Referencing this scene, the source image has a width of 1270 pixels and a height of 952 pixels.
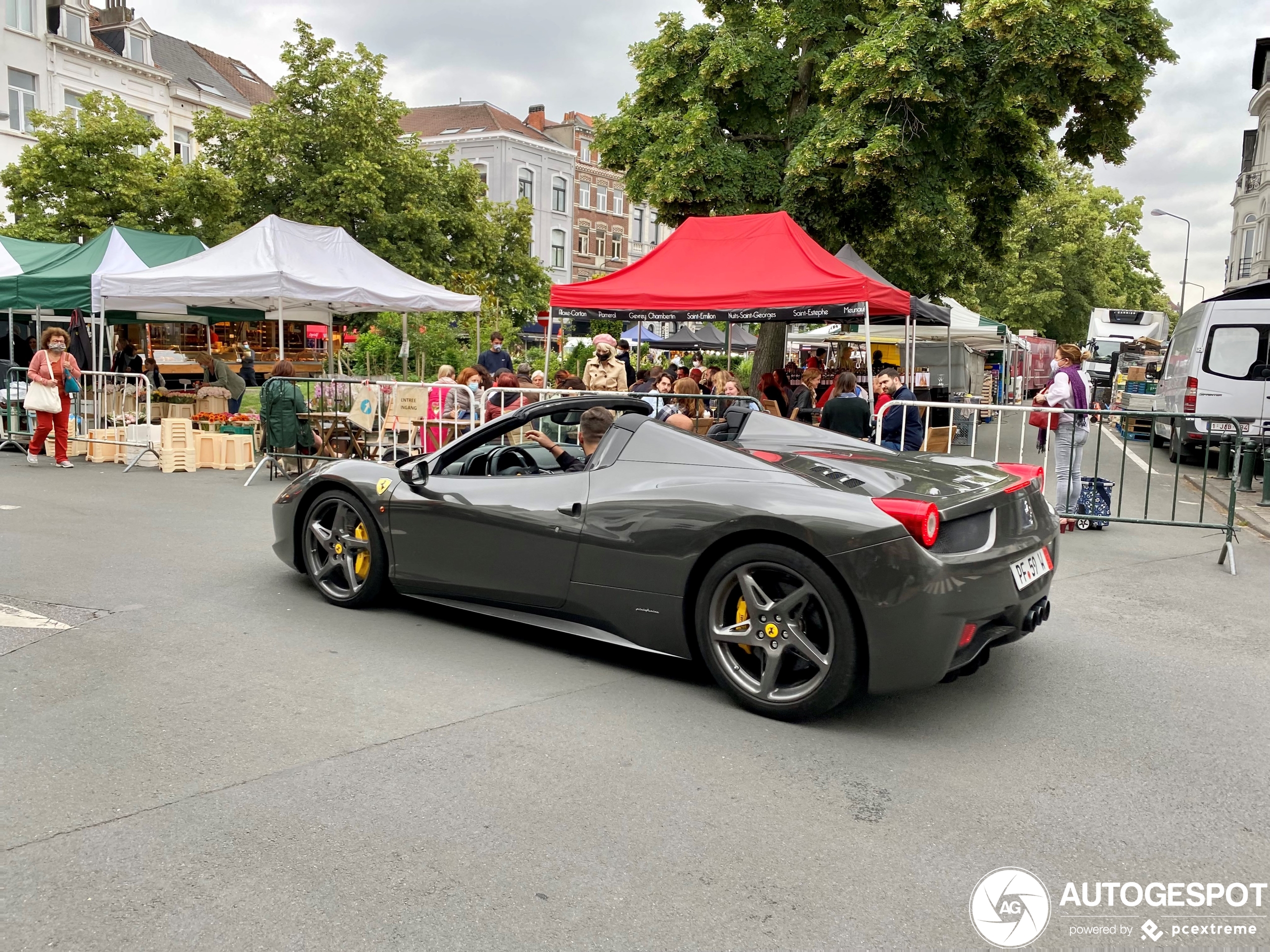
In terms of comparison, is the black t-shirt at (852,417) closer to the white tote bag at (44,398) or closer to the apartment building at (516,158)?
the white tote bag at (44,398)

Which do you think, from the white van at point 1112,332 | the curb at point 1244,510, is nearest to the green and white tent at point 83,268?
the curb at point 1244,510

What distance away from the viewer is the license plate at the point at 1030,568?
14.5 ft

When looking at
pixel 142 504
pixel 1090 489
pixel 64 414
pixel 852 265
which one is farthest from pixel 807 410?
pixel 64 414

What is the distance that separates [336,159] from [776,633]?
3042 cm

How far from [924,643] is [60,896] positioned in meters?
3.00

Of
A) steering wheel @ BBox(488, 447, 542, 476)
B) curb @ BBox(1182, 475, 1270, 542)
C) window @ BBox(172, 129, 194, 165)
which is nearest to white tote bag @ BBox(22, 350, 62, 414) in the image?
steering wheel @ BBox(488, 447, 542, 476)

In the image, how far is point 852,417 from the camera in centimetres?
1073

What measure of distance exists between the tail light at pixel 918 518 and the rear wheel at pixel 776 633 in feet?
1.20

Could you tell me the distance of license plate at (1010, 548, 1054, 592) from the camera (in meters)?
4.43

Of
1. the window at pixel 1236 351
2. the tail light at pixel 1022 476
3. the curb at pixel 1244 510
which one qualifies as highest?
the window at pixel 1236 351

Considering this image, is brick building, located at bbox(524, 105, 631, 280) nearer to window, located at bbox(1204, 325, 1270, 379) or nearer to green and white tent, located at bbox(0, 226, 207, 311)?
green and white tent, located at bbox(0, 226, 207, 311)

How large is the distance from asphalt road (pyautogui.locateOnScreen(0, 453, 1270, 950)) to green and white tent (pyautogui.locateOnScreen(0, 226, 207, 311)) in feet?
35.7

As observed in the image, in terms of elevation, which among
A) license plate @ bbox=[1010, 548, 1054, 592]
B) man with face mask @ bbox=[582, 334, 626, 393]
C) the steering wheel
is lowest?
license plate @ bbox=[1010, 548, 1054, 592]

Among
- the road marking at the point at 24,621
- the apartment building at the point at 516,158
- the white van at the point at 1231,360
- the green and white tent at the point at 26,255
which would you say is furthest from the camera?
the apartment building at the point at 516,158
